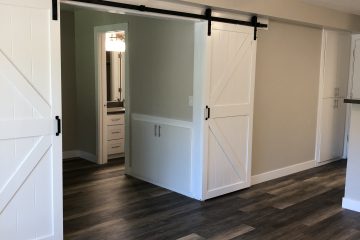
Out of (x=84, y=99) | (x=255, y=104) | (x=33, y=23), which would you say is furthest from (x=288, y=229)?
(x=84, y=99)

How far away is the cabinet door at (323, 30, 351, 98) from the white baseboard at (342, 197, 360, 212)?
2.19 metres

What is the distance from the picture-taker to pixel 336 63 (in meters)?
6.05

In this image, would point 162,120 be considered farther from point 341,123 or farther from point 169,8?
point 341,123

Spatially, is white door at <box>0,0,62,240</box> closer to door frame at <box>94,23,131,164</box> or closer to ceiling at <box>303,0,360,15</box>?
door frame at <box>94,23,131,164</box>

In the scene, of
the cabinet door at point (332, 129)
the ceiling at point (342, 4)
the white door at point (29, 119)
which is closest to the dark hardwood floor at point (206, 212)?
the white door at point (29, 119)

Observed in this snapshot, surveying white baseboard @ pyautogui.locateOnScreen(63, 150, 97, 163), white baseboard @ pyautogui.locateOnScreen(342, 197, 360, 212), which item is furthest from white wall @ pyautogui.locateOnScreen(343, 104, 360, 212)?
white baseboard @ pyautogui.locateOnScreen(63, 150, 97, 163)

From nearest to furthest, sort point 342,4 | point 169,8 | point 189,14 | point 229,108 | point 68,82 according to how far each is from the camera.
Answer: point 169,8, point 189,14, point 229,108, point 342,4, point 68,82

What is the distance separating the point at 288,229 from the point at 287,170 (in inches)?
78.2

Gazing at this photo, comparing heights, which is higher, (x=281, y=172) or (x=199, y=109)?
(x=199, y=109)

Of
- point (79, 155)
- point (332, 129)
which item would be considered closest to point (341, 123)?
point (332, 129)

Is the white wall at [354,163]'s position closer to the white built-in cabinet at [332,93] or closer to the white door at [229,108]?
the white door at [229,108]

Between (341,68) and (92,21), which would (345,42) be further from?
(92,21)

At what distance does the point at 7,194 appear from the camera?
2.82 m

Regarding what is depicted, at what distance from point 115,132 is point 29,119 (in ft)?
11.1
